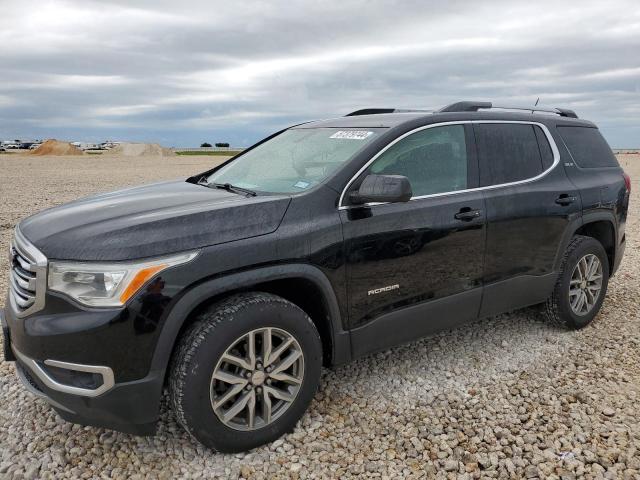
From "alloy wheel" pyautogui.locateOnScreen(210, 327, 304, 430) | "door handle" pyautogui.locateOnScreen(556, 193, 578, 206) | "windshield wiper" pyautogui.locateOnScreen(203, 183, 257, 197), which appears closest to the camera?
"alloy wheel" pyautogui.locateOnScreen(210, 327, 304, 430)

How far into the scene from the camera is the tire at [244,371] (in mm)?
2637

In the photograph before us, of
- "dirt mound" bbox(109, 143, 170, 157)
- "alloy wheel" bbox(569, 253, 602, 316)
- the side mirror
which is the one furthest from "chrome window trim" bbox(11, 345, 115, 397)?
"dirt mound" bbox(109, 143, 170, 157)

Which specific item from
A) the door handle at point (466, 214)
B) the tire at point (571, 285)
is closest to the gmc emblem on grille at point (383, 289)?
the door handle at point (466, 214)

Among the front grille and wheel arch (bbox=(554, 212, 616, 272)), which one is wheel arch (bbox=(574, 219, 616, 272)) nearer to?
wheel arch (bbox=(554, 212, 616, 272))

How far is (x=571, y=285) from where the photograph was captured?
452cm

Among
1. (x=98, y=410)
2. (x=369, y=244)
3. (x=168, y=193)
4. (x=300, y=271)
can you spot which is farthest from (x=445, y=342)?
(x=98, y=410)

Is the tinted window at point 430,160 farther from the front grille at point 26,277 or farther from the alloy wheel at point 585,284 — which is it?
the front grille at point 26,277

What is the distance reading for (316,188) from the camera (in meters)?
3.07

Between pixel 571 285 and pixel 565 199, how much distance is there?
2.52 feet

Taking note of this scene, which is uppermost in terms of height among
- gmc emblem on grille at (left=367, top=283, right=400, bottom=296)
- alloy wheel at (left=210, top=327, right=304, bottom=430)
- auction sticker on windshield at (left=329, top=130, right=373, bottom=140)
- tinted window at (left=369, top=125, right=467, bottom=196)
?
auction sticker on windshield at (left=329, top=130, right=373, bottom=140)

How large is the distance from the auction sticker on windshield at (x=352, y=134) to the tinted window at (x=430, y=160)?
→ 8.2 inches

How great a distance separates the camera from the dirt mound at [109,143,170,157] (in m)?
52.2

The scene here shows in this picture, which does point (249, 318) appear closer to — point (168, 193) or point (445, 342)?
point (168, 193)

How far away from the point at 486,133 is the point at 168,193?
225cm
